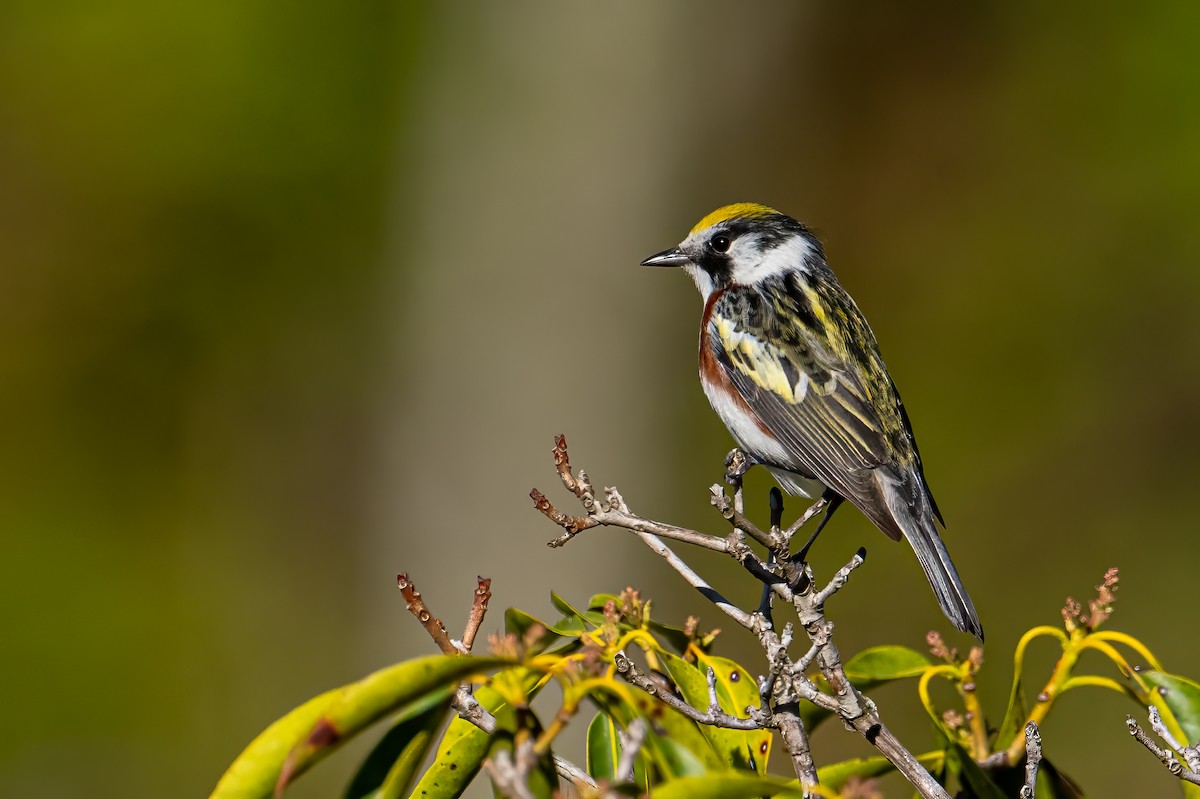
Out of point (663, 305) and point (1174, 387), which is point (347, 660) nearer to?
point (663, 305)

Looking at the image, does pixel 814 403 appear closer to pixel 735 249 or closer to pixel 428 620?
pixel 735 249

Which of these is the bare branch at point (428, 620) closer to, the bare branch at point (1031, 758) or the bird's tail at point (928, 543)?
the bare branch at point (1031, 758)

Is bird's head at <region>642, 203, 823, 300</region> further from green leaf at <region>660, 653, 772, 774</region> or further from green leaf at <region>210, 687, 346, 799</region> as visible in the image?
green leaf at <region>210, 687, 346, 799</region>

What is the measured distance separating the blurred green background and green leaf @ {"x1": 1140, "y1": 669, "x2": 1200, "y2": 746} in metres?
6.41

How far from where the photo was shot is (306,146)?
10.1 meters

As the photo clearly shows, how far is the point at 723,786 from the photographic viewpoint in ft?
5.53

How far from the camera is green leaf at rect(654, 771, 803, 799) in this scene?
5.49 feet

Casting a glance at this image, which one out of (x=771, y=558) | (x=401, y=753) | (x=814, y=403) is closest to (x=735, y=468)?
(x=814, y=403)

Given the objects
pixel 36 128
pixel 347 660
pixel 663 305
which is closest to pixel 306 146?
pixel 36 128

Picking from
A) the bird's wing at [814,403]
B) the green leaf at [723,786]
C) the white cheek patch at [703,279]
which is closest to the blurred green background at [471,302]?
the white cheek patch at [703,279]

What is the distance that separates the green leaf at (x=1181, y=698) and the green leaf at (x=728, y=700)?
0.77 meters

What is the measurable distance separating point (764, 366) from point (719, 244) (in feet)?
2.27

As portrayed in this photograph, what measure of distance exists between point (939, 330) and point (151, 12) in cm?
680

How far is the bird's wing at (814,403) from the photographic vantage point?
12.3ft
